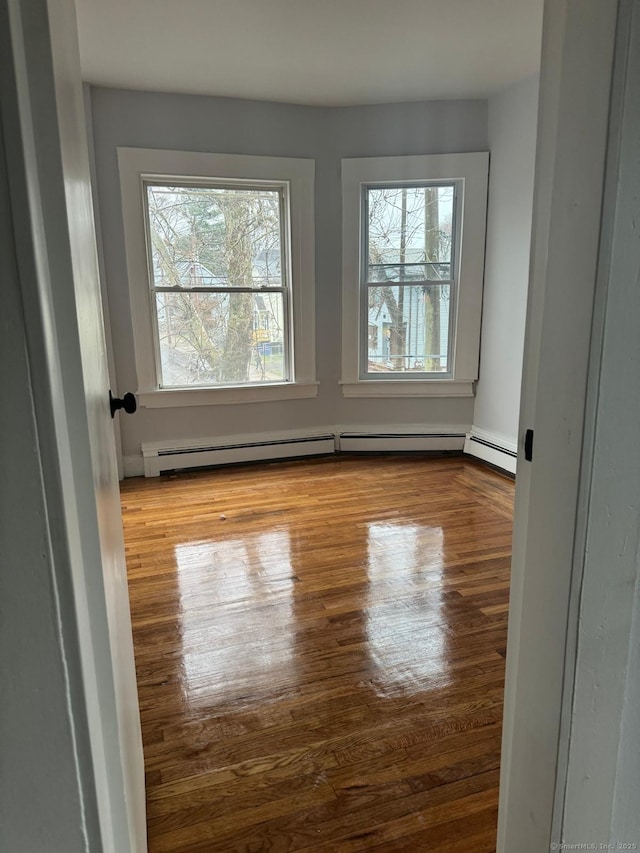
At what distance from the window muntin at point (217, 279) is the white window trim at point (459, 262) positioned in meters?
0.48

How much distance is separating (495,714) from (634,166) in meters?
1.58

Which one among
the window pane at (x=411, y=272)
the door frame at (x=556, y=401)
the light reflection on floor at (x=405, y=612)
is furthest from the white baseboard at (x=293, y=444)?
the door frame at (x=556, y=401)

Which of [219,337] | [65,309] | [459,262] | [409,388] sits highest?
[459,262]

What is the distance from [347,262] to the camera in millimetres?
4375

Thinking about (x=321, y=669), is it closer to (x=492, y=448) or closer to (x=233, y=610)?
(x=233, y=610)

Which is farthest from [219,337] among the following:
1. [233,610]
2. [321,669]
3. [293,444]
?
[321,669]

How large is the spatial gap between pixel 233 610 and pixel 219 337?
2407 mm

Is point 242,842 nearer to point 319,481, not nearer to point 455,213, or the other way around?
point 319,481

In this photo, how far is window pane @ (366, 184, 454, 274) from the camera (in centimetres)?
431

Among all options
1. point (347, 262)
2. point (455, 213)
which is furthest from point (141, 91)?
point (455, 213)

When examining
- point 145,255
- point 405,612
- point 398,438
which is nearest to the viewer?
point 405,612

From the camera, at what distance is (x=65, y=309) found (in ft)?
2.18

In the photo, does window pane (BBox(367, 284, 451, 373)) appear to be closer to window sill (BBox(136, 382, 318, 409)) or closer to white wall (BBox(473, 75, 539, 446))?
white wall (BBox(473, 75, 539, 446))

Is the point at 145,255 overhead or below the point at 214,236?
below
